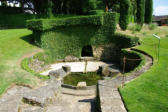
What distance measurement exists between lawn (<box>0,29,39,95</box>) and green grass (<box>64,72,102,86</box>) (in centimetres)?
376

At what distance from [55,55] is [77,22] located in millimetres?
Answer: 5080

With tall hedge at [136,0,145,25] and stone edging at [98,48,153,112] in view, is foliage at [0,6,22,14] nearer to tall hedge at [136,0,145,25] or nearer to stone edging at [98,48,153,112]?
tall hedge at [136,0,145,25]

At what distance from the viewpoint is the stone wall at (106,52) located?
1892 cm

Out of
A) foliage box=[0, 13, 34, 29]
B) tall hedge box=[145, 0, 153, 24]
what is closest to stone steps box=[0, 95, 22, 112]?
foliage box=[0, 13, 34, 29]

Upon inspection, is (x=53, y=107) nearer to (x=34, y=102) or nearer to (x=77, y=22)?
(x=34, y=102)

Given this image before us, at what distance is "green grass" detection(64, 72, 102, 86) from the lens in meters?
12.5

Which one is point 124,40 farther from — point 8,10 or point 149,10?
point 8,10

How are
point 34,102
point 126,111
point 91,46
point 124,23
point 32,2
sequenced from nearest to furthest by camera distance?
point 126,111
point 34,102
point 91,46
point 124,23
point 32,2

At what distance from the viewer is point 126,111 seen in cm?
526

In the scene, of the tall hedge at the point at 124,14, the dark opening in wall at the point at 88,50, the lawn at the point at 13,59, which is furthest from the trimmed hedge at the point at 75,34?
the tall hedge at the point at 124,14

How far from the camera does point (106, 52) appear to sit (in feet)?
63.2

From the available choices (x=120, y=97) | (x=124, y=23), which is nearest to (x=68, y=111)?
(x=120, y=97)

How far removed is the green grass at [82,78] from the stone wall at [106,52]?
5.38 metres

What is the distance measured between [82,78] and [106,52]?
23.7 ft
